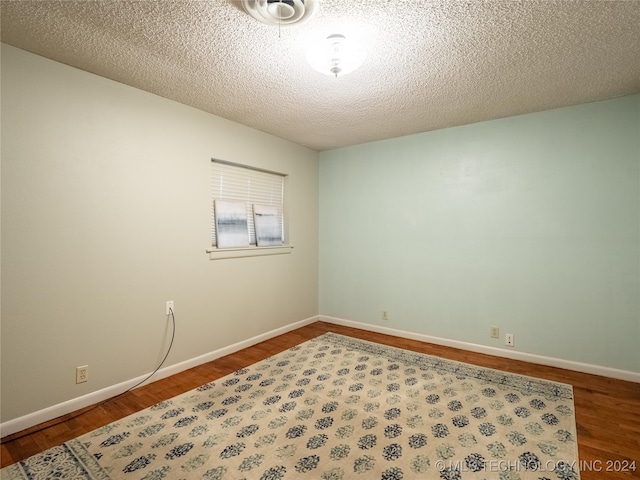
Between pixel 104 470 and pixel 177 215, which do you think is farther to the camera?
pixel 177 215

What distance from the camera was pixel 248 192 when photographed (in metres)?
3.60

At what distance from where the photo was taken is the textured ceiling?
65.2 inches

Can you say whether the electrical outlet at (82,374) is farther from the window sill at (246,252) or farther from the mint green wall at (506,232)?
the mint green wall at (506,232)

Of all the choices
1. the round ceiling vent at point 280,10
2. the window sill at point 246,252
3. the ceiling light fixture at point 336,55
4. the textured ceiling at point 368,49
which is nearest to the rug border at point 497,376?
the window sill at point 246,252

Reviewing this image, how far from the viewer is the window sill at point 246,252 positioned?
3.15 metres

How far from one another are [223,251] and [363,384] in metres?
1.86

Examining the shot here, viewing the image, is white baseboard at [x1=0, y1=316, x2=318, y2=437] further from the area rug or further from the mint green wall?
the mint green wall

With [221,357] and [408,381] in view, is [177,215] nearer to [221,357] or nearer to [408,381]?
[221,357]

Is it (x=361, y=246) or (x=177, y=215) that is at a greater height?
(x=177, y=215)

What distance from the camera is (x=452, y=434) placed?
1.91 meters

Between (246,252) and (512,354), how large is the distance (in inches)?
118

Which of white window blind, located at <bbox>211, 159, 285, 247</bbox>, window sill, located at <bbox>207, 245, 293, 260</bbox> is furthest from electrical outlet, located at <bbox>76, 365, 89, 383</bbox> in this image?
white window blind, located at <bbox>211, 159, 285, 247</bbox>

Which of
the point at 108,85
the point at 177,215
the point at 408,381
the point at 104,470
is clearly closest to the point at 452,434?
the point at 408,381

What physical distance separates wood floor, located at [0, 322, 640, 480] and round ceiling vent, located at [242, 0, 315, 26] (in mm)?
2674
